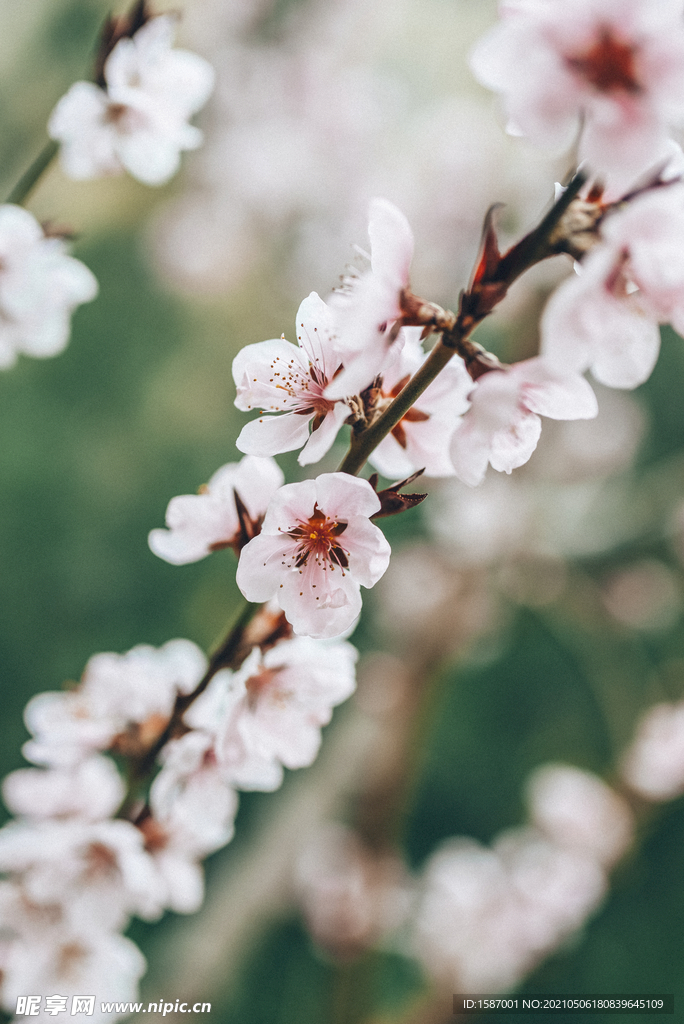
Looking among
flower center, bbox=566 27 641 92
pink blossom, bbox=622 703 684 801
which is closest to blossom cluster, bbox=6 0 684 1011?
flower center, bbox=566 27 641 92

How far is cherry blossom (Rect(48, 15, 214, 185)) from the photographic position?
2.21 feet

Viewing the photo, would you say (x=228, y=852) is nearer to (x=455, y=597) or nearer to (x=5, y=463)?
(x=455, y=597)

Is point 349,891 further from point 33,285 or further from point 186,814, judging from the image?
point 33,285

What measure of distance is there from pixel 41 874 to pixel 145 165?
2.31ft

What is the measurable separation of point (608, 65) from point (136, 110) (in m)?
0.55

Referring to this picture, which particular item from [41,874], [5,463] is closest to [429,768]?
[5,463]

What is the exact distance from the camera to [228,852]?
2.26 meters

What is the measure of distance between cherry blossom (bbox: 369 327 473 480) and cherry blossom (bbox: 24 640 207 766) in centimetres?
28

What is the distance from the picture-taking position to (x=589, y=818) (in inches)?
72.7

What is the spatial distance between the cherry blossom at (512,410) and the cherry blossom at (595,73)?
10cm

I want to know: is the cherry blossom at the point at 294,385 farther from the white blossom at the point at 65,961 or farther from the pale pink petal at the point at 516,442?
the white blossom at the point at 65,961

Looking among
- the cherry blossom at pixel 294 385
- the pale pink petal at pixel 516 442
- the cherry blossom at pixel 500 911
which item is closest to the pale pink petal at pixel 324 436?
the cherry blossom at pixel 294 385

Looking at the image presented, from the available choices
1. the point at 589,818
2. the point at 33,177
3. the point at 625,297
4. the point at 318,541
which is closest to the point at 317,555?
the point at 318,541

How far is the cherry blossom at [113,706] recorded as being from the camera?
0.64 metres
